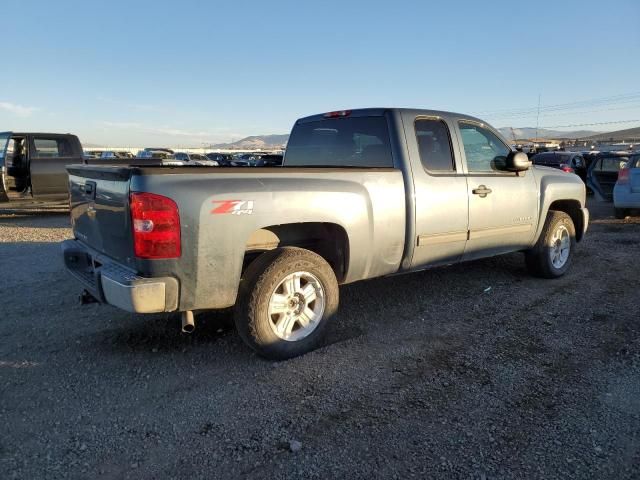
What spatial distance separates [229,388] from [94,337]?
5.12 ft

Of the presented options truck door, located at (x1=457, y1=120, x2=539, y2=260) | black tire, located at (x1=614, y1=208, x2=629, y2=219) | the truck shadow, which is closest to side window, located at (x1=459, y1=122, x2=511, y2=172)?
truck door, located at (x1=457, y1=120, x2=539, y2=260)

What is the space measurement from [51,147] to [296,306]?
9962 mm

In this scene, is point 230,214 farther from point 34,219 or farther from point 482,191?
point 34,219

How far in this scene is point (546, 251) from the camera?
5617 millimetres

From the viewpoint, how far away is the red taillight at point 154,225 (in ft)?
9.45

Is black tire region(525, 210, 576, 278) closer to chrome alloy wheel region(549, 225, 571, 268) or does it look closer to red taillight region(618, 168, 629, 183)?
chrome alloy wheel region(549, 225, 571, 268)

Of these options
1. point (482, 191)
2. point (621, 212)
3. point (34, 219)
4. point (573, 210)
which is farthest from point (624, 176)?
point (34, 219)

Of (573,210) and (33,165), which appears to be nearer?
(573,210)

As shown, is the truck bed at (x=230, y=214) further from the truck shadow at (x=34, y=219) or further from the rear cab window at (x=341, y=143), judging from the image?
the truck shadow at (x=34, y=219)

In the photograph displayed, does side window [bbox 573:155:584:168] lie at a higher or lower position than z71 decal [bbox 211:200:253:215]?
higher

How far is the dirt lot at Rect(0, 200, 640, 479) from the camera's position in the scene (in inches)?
96.8

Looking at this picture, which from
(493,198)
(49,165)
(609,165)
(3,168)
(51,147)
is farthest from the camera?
(609,165)

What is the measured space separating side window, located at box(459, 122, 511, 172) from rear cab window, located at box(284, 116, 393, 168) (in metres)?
0.98

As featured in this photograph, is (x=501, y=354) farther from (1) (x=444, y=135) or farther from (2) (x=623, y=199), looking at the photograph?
(2) (x=623, y=199)
